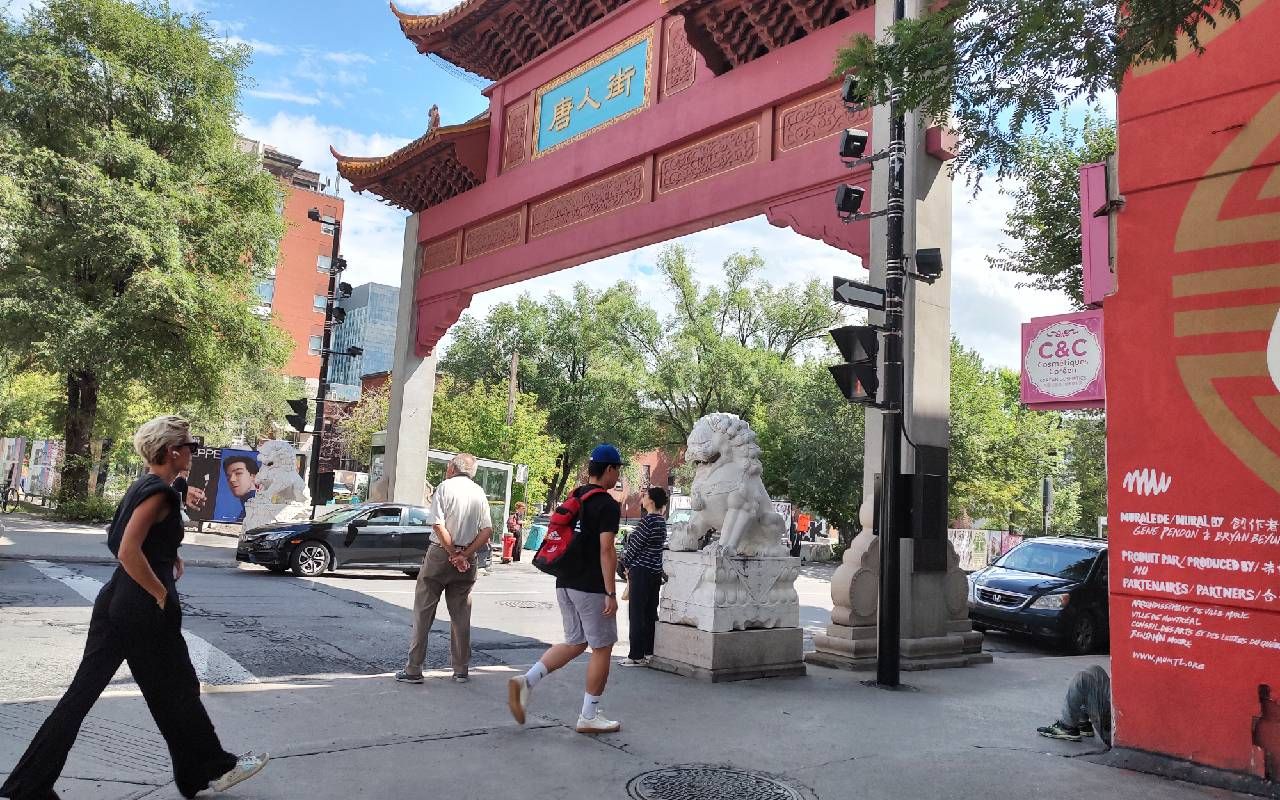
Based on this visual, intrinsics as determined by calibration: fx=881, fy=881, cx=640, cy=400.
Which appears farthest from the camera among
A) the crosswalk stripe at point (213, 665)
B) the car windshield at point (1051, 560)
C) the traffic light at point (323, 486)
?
the traffic light at point (323, 486)

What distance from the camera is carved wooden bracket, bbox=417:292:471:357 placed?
18172 millimetres

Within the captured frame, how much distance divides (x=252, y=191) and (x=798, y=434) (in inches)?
892

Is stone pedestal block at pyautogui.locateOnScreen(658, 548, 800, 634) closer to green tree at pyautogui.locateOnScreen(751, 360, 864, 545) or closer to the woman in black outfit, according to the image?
the woman in black outfit

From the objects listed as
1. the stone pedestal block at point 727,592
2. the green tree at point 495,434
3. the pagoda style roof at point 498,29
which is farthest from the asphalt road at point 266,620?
the green tree at point 495,434

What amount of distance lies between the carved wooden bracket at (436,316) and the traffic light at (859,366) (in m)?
11.4

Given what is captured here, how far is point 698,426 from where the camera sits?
26.2ft

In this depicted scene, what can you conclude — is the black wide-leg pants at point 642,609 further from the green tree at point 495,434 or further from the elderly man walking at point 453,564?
the green tree at point 495,434

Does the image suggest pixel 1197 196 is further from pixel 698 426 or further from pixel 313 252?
pixel 313 252

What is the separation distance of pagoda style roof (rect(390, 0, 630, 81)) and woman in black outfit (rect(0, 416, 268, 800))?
508 inches

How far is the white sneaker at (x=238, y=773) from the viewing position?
392cm

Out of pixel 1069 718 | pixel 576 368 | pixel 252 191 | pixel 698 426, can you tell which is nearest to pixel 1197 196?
pixel 1069 718

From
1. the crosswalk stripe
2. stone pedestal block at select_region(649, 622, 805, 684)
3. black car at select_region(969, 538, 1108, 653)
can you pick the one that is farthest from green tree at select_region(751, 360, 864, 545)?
the crosswalk stripe

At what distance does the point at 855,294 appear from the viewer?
8.02 metres

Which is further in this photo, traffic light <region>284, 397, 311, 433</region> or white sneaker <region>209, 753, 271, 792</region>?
traffic light <region>284, 397, 311, 433</region>
